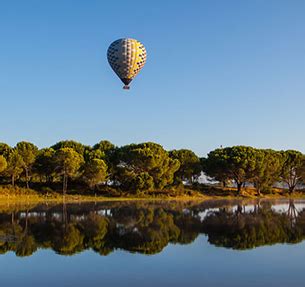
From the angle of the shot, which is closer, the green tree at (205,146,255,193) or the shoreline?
the shoreline

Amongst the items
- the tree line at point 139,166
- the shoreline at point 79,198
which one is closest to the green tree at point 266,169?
the tree line at point 139,166

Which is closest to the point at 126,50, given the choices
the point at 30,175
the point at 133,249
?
the point at 133,249

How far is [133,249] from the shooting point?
2238 cm

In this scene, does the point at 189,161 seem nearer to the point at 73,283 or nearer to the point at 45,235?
the point at 45,235

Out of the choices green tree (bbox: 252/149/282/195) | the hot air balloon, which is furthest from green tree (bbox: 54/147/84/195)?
green tree (bbox: 252/149/282/195)

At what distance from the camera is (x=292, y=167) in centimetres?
9112

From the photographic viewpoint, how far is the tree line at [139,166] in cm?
6756

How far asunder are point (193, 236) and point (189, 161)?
190 feet

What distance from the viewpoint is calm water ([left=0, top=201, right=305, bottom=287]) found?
16.1 meters

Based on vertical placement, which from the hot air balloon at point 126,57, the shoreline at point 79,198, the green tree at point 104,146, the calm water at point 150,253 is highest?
the hot air balloon at point 126,57

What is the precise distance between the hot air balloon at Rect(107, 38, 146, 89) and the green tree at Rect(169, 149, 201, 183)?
4438 centimetres

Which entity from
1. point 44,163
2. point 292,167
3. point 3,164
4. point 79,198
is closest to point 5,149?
point 44,163

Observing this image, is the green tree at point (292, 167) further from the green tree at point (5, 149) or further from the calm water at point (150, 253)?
the calm water at point (150, 253)

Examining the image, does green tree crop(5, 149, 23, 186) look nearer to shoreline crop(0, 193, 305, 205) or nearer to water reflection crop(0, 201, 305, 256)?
shoreline crop(0, 193, 305, 205)
